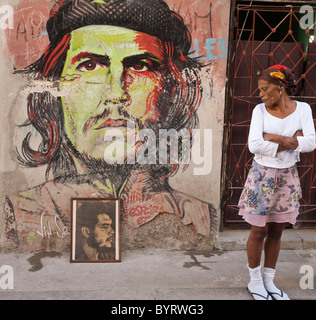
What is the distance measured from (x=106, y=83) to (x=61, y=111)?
55cm

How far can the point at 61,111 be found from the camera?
4238 mm

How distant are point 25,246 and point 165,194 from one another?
5.20 ft

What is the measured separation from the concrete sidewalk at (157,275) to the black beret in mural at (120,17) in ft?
7.44

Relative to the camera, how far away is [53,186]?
432 cm

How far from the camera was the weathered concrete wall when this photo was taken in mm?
4121

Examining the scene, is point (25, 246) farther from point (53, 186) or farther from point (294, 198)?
point (294, 198)

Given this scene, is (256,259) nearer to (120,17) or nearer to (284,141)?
(284,141)

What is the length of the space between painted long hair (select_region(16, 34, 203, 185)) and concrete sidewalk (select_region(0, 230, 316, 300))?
0.91m

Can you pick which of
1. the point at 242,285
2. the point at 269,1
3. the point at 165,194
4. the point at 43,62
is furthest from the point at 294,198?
the point at 43,62

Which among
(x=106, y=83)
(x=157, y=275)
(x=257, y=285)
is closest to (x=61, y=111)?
(x=106, y=83)

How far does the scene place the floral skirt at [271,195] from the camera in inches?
130

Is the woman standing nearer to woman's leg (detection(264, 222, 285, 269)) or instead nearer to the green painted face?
woman's leg (detection(264, 222, 285, 269))
